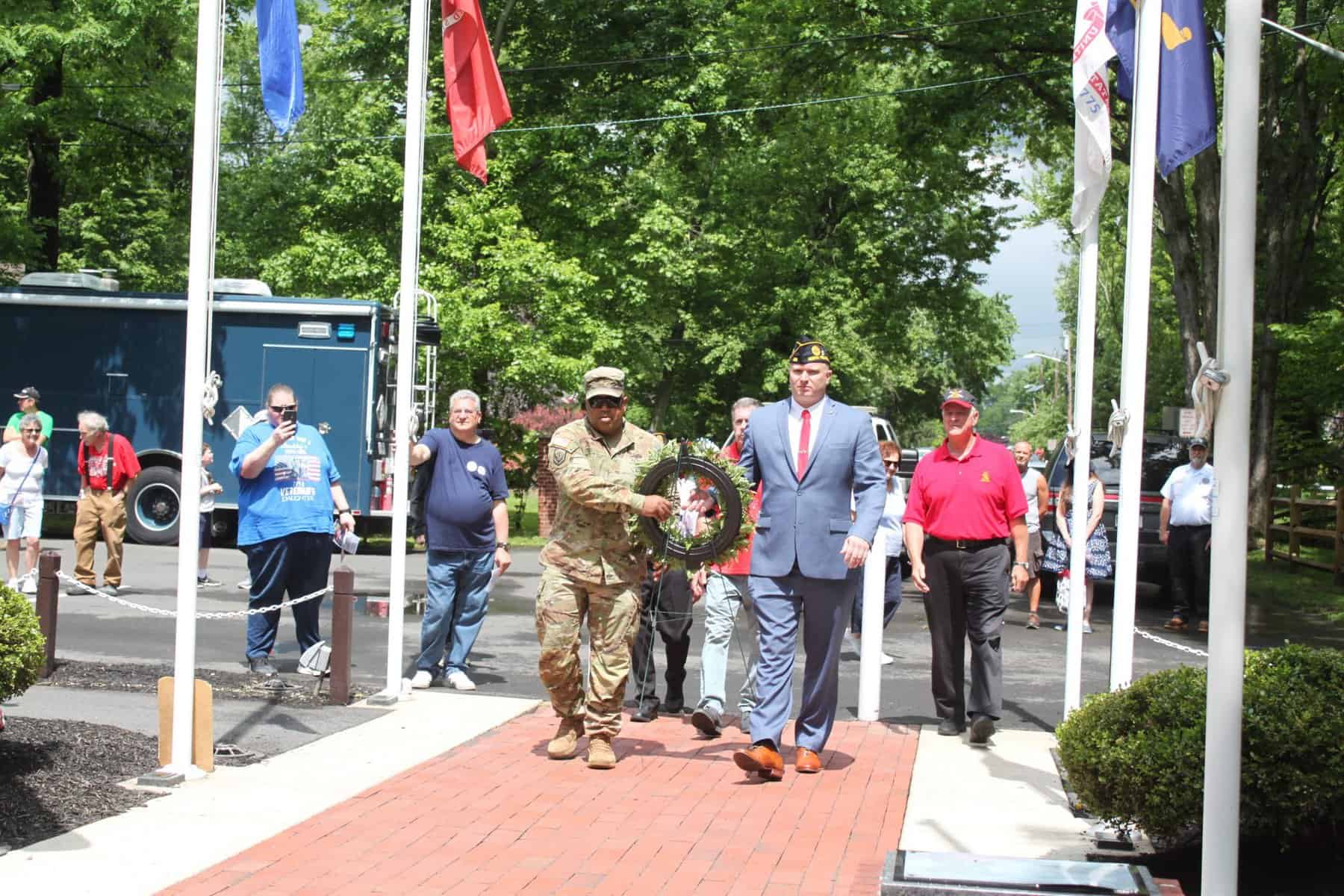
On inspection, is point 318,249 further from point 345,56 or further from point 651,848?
point 651,848

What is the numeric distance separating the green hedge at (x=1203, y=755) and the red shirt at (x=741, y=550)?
2.47 meters

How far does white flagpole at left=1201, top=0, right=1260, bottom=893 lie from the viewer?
4203 mm

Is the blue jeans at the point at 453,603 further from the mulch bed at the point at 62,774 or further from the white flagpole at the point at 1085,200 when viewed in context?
the white flagpole at the point at 1085,200

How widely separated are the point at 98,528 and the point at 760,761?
9809 mm

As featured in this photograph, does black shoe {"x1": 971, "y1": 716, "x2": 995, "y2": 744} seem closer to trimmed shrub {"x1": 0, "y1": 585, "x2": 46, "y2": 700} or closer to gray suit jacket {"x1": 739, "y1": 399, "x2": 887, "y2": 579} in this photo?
gray suit jacket {"x1": 739, "y1": 399, "x2": 887, "y2": 579}

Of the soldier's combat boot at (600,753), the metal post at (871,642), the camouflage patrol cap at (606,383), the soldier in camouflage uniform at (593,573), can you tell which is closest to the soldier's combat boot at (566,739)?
the soldier in camouflage uniform at (593,573)

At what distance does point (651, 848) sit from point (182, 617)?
2.66 meters

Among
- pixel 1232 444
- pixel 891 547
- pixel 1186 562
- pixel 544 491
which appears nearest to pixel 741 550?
pixel 1232 444

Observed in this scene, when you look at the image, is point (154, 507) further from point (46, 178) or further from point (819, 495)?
point (819, 495)

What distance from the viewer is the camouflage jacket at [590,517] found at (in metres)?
7.84

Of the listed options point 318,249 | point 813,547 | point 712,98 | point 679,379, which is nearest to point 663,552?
point 813,547

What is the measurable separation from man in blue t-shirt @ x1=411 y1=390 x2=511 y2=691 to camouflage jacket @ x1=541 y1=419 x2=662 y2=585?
2.01m

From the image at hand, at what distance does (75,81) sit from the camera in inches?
1046

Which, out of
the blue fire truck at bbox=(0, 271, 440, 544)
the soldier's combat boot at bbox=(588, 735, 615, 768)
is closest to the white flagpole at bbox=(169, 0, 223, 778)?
the soldier's combat boot at bbox=(588, 735, 615, 768)
